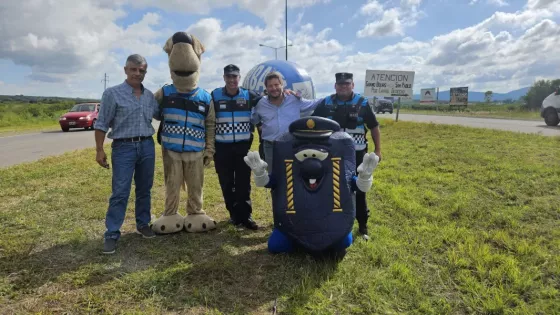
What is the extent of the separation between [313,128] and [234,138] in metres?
1.20

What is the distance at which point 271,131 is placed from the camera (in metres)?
4.15

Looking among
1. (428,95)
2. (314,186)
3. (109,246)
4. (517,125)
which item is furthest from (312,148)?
(428,95)

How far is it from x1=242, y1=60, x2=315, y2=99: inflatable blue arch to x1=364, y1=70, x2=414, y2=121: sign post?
11997mm

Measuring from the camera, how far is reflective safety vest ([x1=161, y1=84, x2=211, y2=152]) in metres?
4.00

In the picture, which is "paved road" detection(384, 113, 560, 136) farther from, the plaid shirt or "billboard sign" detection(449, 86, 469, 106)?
"billboard sign" detection(449, 86, 469, 106)

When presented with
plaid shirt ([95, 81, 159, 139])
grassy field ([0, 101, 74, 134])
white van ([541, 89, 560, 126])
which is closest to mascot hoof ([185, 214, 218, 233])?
plaid shirt ([95, 81, 159, 139])

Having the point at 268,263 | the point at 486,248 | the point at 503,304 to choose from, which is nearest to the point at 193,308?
the point at 268,263

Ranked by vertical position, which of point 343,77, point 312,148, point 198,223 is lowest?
point 198,223

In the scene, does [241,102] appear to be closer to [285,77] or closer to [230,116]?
[230,116]

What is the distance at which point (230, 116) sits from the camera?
4230 mm

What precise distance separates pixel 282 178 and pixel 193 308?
1277 millimetres

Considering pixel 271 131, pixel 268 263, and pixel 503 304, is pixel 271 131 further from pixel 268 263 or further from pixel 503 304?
pixel 503 304

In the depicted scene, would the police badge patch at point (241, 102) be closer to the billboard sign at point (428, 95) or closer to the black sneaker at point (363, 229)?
the black sneaker at point (363, 229)

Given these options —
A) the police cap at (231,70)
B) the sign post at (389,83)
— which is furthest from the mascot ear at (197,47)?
the sign post at (389,83)
